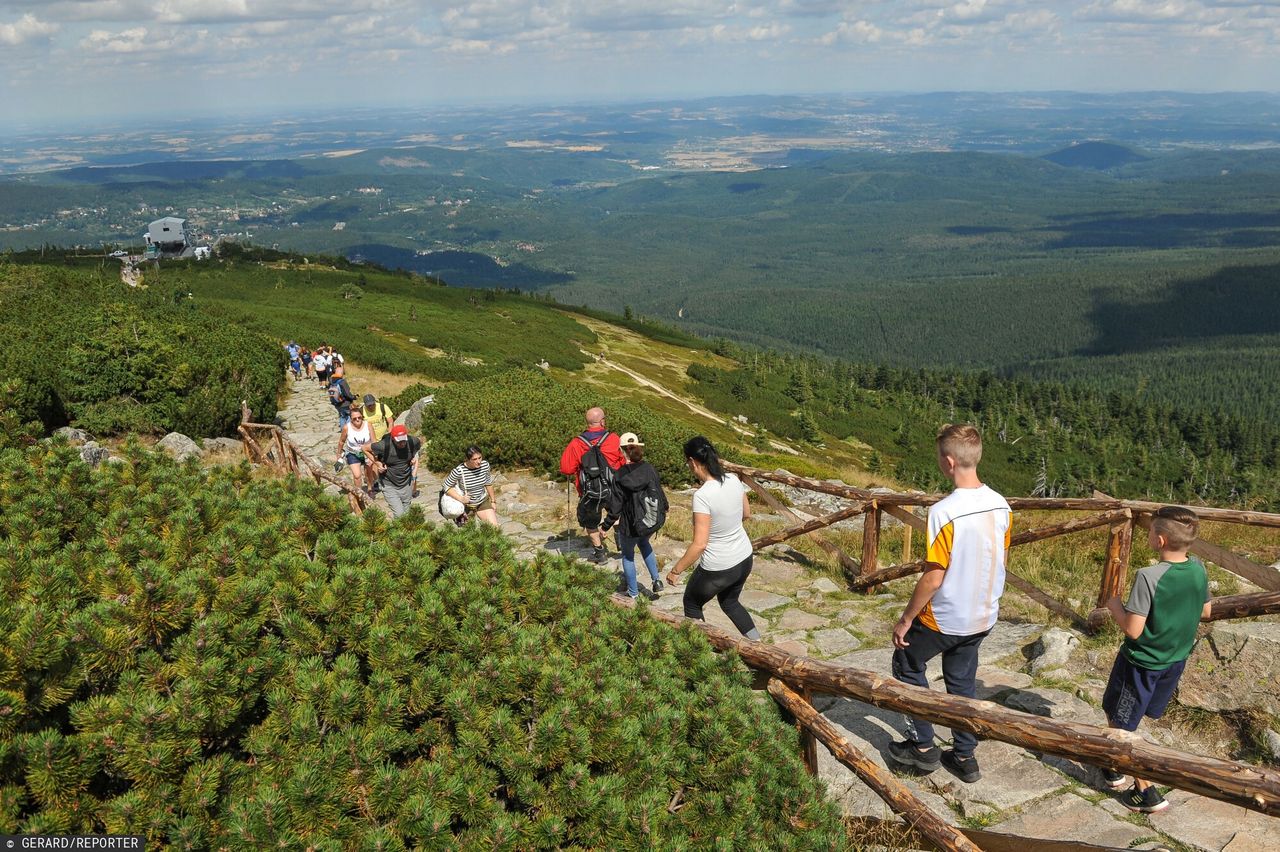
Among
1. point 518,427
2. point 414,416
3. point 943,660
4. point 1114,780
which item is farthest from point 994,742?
point 414,416

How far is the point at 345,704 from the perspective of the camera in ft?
11.8

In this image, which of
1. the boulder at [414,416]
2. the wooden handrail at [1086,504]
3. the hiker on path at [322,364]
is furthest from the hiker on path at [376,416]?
the hiker on path at [322,364]

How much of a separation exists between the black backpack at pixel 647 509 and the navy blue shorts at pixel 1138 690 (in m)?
4.91

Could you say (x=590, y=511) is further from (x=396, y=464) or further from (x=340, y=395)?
(x=340, y=395)

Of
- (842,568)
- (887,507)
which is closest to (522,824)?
(887,507)

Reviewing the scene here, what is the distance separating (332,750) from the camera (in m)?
3.40

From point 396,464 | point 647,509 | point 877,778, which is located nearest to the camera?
point 877,778

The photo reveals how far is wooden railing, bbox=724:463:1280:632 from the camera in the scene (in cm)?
699

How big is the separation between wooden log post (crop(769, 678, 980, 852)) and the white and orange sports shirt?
1406 millimetres

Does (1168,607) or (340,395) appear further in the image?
(340,395)

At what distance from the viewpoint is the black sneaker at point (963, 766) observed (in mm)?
5535

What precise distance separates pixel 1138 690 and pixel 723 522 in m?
3.42

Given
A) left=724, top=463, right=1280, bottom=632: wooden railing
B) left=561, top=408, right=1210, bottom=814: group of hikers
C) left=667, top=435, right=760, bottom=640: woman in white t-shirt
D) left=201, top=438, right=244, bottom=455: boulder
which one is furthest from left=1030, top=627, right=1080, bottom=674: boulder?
left=201, top=438, right=244, bottom=455: boulder

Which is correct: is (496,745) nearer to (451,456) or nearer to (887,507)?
(887,507)
